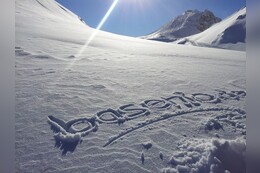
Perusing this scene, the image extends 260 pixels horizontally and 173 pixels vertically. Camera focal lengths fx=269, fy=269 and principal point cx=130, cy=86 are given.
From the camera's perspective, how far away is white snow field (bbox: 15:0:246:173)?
191cm

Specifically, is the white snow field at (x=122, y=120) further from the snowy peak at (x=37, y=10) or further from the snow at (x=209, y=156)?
the snowy peak at (x=37, y=10)

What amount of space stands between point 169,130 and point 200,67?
268cm

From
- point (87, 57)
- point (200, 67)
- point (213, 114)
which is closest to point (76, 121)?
point (213, 114)

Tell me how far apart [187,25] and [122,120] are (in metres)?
123

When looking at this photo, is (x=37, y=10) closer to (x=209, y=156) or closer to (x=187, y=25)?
(x=209, y=156)

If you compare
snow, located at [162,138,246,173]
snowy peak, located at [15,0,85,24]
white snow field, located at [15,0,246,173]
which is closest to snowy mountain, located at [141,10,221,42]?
snowy peak, located at [15,0,85,24]

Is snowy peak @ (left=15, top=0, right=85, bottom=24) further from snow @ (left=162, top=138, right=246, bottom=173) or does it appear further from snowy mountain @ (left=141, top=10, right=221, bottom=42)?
snowy mountain @ (left=141, top=10, right=221, bottom=42)

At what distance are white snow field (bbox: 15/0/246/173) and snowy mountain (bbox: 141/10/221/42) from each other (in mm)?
100327

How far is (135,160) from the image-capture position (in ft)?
6.31

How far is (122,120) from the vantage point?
7.82ft

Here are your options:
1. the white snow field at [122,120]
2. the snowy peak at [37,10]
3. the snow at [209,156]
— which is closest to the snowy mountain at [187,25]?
the snowy peak at [37,10]

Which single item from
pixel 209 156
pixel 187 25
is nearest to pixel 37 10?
pixel 209 156

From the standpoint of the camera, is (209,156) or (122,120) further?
(122,120)

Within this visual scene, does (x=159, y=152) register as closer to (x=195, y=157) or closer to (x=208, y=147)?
(x=195, y=157)
